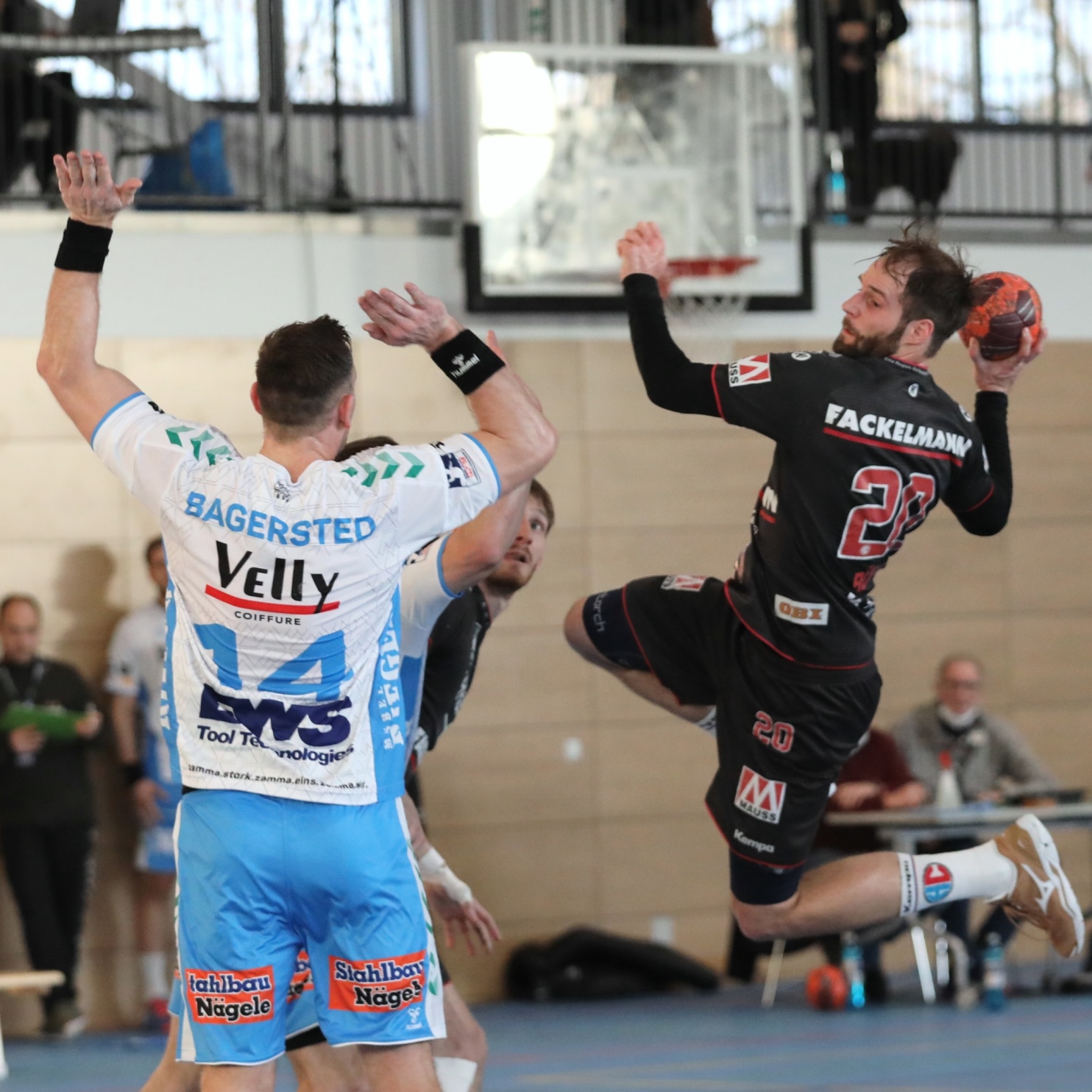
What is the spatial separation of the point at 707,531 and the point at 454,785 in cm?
231

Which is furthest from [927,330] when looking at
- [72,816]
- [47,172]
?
[47,172]

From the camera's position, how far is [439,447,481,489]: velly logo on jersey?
12.2ft

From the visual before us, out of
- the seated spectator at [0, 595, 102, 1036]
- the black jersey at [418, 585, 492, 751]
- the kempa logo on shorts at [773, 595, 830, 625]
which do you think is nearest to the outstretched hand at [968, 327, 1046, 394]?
the kempa logo on shorts at [773, 595, 830, 625]

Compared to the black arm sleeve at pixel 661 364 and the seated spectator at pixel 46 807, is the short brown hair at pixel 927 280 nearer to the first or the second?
the black arm sleeve at pixel 661 364

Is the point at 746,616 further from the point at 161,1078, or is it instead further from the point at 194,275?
the point at 194,275

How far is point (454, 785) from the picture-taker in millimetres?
10273

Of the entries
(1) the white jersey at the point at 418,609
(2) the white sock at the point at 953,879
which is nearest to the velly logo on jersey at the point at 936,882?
(2) the white sock at the point at 953,879

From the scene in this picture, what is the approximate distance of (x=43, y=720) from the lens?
9.00m

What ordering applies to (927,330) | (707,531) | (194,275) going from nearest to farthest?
(927,330) → (194,275) → (707,531)

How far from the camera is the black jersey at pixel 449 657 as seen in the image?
16.4ft

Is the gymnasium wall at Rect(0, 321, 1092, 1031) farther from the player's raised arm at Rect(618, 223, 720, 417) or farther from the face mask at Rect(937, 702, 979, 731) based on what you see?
the player's raised arm at Rect(618, 223, 720, 417)

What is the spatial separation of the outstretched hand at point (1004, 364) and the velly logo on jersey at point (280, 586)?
2422mm

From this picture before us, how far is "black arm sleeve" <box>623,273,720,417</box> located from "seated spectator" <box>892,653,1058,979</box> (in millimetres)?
5725

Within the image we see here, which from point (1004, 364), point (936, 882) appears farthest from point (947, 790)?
point (1004, 364)
